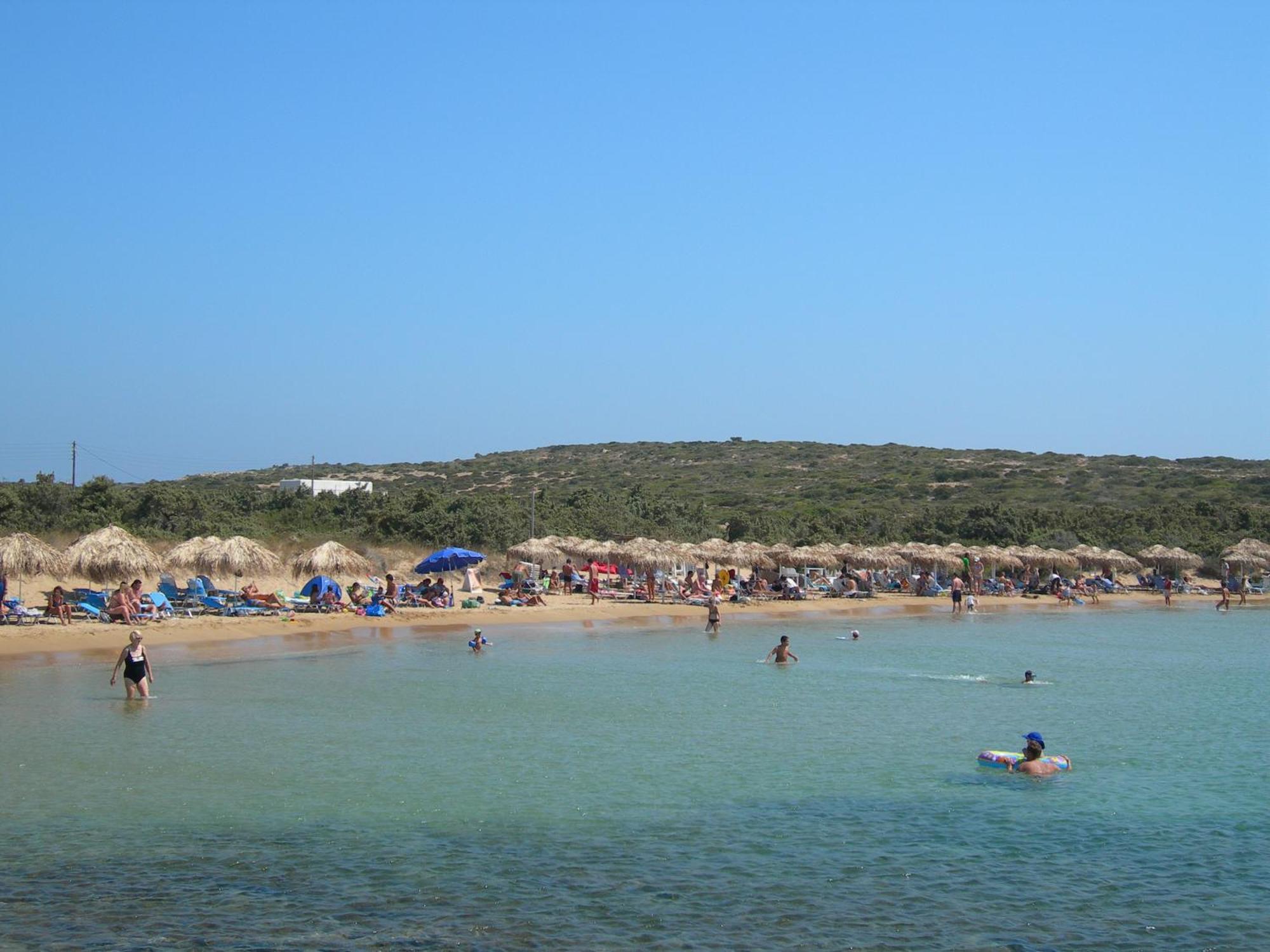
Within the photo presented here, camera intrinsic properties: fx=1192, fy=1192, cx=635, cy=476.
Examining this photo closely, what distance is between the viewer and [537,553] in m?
31.8

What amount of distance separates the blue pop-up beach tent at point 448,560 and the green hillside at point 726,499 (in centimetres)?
461

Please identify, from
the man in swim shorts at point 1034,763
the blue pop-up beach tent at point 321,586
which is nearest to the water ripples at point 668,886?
the man in swim shorts at point 1034,763

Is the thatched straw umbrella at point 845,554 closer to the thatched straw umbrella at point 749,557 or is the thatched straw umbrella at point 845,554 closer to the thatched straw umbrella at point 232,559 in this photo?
the thatched straw umbrella at point 749,557

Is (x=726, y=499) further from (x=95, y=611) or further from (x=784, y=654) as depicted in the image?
(x=95, y=611)

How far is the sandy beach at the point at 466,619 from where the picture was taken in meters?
19.5

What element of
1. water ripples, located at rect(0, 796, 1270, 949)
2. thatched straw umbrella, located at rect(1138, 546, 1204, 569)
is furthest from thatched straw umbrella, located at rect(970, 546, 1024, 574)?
water ripples, located at rect(0, 796, 1270, 949)

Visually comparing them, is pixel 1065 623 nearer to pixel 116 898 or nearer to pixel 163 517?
pixel 163 517

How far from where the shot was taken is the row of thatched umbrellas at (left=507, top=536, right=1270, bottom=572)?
32.8 metres

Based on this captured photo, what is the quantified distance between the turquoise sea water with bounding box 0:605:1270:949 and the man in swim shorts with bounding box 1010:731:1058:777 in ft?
0.64

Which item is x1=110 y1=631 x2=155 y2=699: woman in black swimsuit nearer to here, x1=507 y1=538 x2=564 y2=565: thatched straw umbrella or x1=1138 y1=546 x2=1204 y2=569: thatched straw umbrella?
x1=507 y1=538 x2=564 y2=565: thatched straw umbrella

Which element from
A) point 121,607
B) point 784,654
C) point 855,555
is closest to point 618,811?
point 784,654

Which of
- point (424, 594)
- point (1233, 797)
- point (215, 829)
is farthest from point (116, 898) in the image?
point (424, 594)

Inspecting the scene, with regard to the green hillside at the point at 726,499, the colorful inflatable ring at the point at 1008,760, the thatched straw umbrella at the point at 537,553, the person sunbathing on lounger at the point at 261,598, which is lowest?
the colorful inflatable ring at the point at 1008,760

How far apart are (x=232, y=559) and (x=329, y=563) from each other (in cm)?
250
